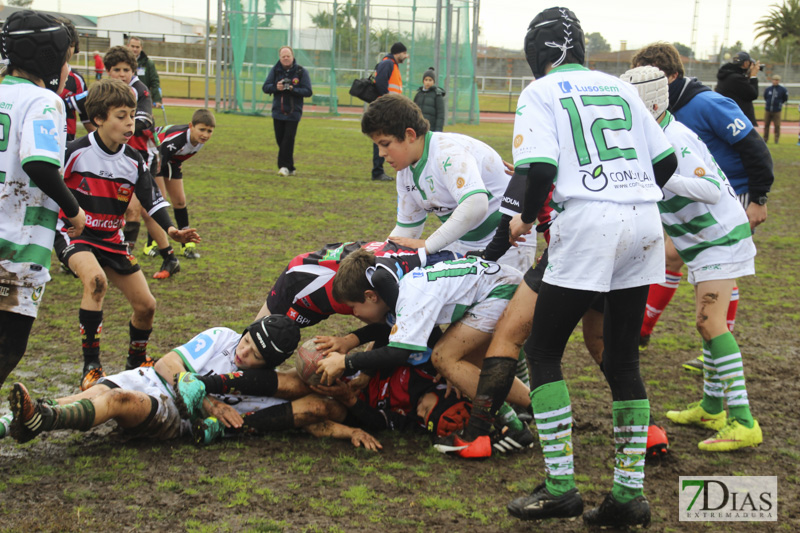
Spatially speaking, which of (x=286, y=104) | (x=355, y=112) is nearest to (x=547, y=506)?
(x=286, y=104)

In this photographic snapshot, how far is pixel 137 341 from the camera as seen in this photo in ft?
15.5

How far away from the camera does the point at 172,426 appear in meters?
3.83

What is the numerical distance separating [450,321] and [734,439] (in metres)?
1.57

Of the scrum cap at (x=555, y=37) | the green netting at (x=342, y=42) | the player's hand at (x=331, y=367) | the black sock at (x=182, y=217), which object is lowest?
the player's hand at (x=331, y=367)

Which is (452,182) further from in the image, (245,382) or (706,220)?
(245,382)

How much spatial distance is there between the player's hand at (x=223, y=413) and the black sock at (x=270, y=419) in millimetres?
54

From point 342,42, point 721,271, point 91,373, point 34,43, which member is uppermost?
point 342,42

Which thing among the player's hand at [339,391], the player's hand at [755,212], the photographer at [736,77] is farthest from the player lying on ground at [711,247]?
the photographer at [736,77]

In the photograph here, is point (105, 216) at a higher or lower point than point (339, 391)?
higher

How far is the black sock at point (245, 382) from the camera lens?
3.80 m

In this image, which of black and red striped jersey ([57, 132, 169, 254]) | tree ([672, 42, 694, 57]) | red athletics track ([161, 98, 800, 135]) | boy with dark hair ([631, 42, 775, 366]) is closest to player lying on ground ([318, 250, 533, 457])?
boy with dark hair ([631, 42, 775, 366])

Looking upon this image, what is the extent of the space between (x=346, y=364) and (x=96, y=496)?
1.25 m

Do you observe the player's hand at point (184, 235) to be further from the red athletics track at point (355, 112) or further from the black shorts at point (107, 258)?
the red athletics track at point (355, 112)

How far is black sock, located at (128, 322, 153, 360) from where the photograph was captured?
4.70m
